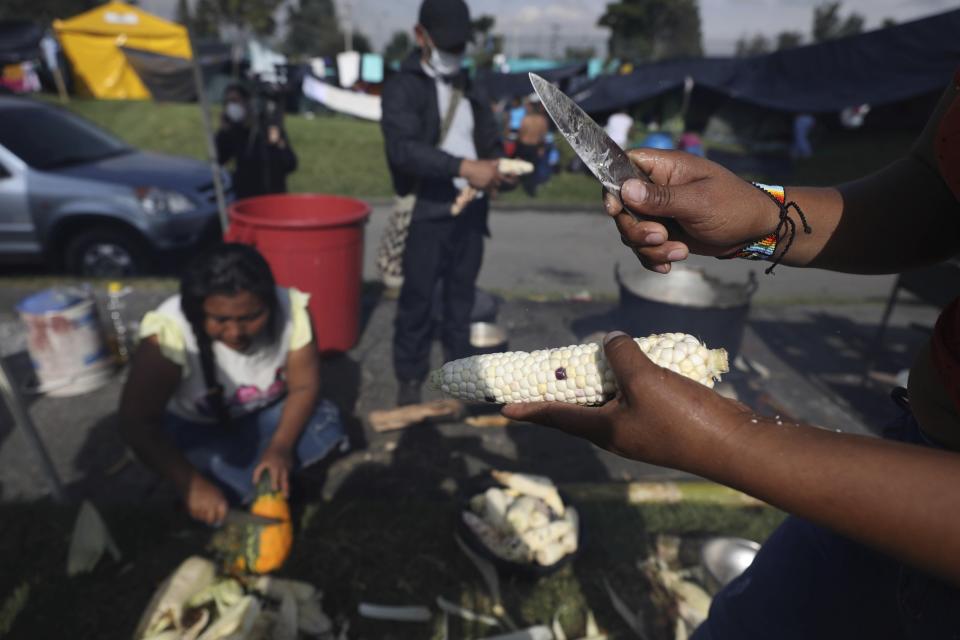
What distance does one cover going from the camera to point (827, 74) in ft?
45.9

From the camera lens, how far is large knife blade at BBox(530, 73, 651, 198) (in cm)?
123

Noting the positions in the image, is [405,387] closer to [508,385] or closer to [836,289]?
Answer: [508,385]

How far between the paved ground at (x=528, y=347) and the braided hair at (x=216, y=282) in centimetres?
126

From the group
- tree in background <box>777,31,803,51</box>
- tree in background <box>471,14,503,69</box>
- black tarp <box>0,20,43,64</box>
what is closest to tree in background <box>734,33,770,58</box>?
tree in background <box>777,31,803,51</box>

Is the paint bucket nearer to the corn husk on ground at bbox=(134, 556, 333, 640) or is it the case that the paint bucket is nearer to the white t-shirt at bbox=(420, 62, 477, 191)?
the corn husk on ground at bbox=(134, 556, 333, 640)

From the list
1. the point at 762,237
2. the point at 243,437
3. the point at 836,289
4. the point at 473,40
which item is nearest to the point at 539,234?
the point at 836,289

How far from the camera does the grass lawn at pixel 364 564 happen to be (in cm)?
257

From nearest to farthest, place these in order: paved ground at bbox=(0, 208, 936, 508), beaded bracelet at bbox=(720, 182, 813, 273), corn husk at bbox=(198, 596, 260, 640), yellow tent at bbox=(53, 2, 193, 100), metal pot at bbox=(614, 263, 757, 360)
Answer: beaded bracelet at bbox=(720, 182, 813, 273) < corn husk at bbox=(198, 596, 260, 640) < paved ground at bbox=(0, 208, 936, 508) < metal pot at bbox=(614, 263, 757, 360) < yellow tent at bbox=(53, 2, 193, 100)

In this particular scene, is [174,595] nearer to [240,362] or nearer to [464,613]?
[240,362]

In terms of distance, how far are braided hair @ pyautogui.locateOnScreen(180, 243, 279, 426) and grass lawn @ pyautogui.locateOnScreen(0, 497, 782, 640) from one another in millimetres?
1046

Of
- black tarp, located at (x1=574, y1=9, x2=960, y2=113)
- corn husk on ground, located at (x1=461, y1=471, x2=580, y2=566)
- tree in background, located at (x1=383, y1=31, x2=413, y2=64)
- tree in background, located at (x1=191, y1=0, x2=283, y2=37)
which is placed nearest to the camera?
corn husk on ground, located at (x1=461, y1=471, x2=580, y2=566)

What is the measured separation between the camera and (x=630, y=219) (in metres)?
1.43

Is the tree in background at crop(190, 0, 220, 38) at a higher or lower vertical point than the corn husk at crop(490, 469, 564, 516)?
higher

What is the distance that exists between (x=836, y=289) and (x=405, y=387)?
664cm
